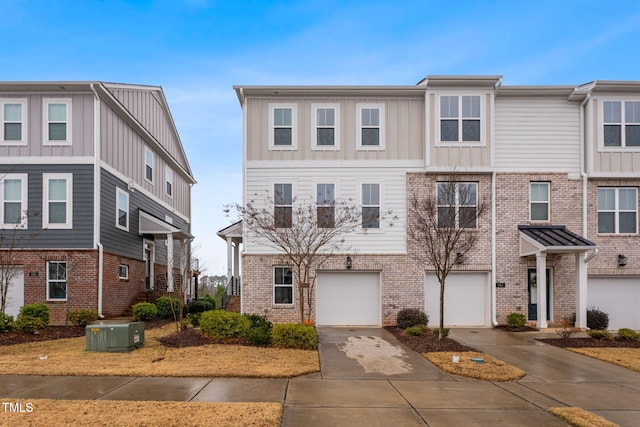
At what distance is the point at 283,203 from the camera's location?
17.2 meters

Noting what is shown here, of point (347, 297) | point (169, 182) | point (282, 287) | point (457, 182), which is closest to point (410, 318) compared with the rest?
point (347, 297)

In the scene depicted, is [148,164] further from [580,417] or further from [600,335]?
[580,417]

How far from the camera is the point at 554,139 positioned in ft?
57.5

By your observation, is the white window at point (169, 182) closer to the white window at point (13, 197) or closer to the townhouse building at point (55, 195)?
the townhouse building at point (55, 195)

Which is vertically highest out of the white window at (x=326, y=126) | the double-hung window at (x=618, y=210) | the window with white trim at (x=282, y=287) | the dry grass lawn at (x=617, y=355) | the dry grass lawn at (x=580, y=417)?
the white window at (x=326, y=126)

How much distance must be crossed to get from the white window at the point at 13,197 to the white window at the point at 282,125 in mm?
8898

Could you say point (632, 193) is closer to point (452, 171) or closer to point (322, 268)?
point (452, 171)

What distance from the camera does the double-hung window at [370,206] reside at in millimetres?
17297

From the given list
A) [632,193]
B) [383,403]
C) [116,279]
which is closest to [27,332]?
[116,279]

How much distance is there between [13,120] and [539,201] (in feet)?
62.3

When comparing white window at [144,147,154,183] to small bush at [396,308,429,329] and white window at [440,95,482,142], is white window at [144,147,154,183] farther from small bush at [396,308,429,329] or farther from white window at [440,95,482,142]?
white window at [440,95,482,142]

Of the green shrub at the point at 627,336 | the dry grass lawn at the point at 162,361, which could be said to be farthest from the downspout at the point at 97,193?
the green shrub at the point at 627,336

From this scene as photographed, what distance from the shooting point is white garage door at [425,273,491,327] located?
17.4 m

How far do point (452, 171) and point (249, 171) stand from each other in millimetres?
7121
